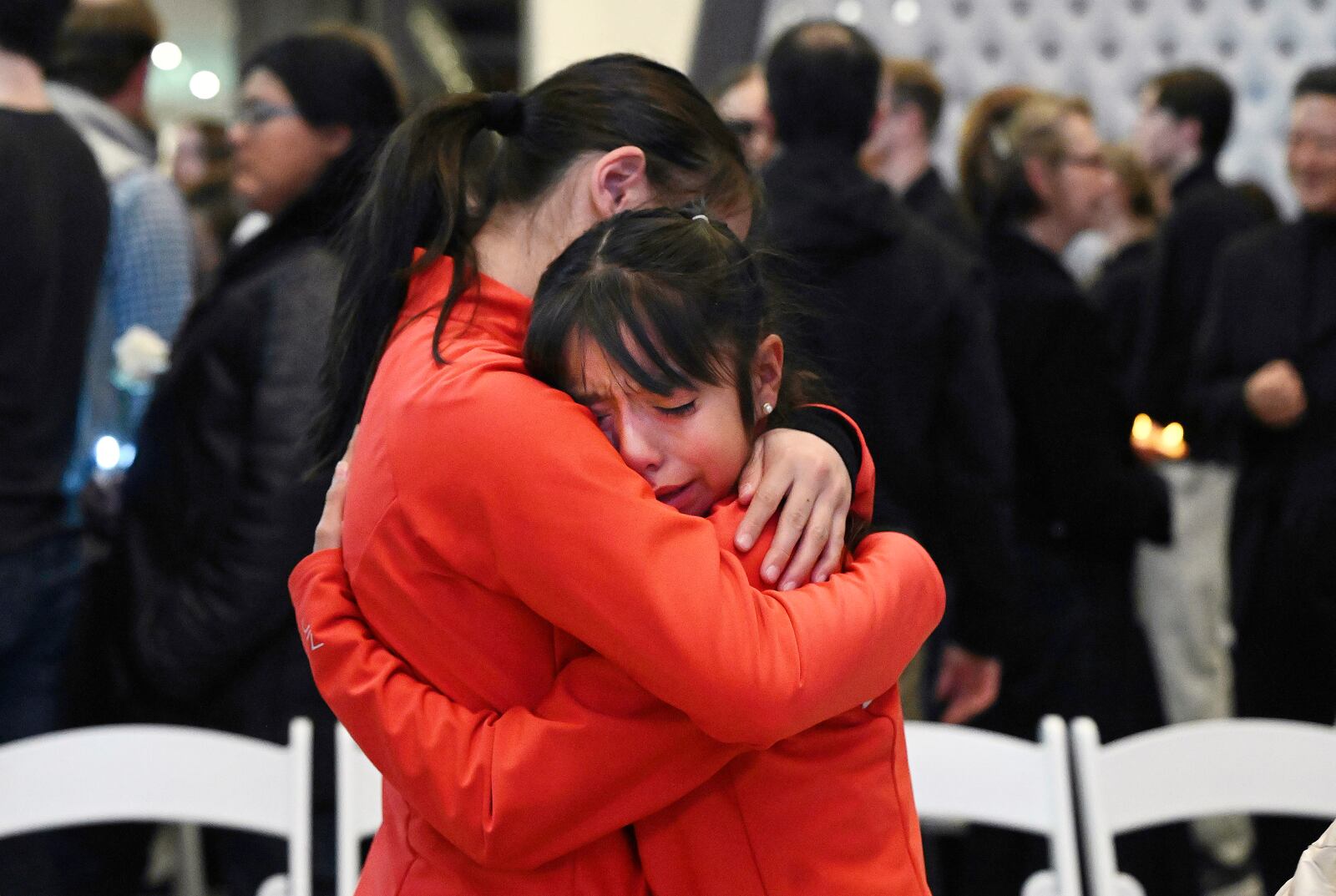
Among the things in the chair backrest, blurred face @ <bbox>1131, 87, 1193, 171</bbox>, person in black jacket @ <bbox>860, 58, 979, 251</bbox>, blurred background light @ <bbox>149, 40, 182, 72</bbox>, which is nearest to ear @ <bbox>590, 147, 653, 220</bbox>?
the chair backrest

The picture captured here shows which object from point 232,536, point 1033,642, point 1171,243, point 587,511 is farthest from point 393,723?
point 1171,243

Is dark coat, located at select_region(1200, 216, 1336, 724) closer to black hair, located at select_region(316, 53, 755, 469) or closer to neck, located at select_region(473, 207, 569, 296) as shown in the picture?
black hair, located at select_region(316, 53, 755, 469)

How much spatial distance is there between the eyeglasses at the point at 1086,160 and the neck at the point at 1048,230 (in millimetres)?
109

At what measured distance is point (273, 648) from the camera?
2.11 meters

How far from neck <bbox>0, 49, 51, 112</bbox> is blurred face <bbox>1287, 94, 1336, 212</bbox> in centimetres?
230

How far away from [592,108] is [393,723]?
55 cm

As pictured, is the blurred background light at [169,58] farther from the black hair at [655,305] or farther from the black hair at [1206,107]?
the black hair at [655,305]

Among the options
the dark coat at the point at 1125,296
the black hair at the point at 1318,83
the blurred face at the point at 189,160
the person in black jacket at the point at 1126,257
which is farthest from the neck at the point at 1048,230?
the blurred face at the point at 189,160

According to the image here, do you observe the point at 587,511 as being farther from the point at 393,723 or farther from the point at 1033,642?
the point at 1033,642

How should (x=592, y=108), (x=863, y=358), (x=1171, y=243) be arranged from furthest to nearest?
(x=1171, y=243)
(x=863, y=358)
(x=592, y=108)

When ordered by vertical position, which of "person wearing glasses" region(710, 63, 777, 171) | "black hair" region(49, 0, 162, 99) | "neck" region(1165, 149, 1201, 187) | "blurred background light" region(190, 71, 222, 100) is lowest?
"blurred background light" region(190, 71, 222, 100)

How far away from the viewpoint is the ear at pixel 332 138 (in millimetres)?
2232

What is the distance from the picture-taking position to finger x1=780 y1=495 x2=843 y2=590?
1069 mm

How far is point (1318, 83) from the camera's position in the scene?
2980 millimetres
